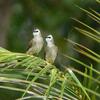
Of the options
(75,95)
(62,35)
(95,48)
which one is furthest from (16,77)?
(62,35)

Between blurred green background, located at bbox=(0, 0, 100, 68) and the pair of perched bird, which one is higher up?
the pair of perched bird

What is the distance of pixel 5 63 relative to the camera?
10.4ft

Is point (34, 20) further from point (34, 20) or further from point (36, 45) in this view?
point (36, 45)

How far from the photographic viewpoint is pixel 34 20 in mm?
9328

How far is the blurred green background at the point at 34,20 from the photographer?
28.3 ft

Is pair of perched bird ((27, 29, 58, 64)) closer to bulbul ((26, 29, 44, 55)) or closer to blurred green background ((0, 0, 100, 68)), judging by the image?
bulbul ((26, 29, 44, 55))

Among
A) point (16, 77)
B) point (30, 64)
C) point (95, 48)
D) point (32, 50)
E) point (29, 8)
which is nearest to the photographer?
point (30, 64)

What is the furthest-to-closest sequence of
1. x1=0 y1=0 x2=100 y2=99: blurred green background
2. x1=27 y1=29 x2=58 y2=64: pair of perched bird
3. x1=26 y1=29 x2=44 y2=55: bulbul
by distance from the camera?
x1=0 y1=0 x2=100 y2=99: blurred green background
x1=26 y1=29 x2=44 y2=55: bulbul
x1=27 y1=29 x2=58 y2=64: pair of perched bird

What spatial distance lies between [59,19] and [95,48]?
115 cm

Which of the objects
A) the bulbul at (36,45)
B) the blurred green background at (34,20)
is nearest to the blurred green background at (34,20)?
the blurred green background at (34,20)

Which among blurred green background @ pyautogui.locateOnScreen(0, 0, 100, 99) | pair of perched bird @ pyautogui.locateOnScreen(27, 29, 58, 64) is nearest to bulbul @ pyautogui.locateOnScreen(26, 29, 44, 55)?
pair of perched bird @ pyautogui.locateOnScreen(27, 29, 58, 64)

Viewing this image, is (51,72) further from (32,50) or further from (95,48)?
(95,48)

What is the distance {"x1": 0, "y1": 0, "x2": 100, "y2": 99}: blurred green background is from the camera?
340 inches

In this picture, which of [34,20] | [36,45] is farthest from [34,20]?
[36,45]
